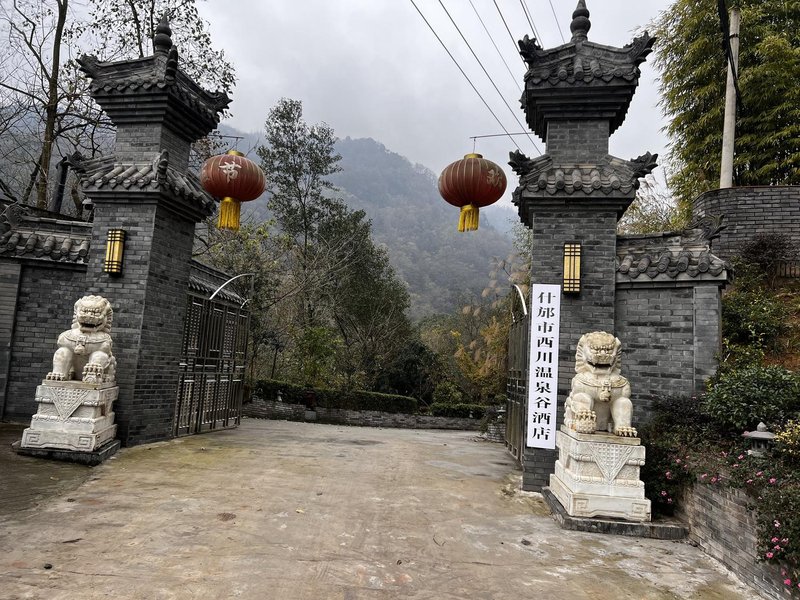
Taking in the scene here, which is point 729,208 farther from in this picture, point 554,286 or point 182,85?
point 182,85

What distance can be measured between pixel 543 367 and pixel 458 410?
29.2 ft

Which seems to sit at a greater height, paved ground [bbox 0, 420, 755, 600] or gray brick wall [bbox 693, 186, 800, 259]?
gray brick wall [bbox 693, 186, 800, 259]

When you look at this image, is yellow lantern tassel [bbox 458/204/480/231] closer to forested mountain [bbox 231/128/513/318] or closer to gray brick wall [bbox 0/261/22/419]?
gray brick wall [bbox 0/261/22/419]

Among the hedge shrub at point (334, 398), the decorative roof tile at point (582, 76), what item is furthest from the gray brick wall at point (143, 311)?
the hedge shrub at point (334, 398)

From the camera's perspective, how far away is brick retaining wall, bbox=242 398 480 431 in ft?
41.0

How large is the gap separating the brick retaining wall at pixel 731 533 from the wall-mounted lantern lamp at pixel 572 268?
2187 mm

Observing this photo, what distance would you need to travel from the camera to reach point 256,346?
13.8m

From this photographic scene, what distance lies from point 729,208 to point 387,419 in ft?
30.2

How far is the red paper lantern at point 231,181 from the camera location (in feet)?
19.5

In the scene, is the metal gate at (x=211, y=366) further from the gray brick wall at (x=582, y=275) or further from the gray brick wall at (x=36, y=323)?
the gray brick wall at (x=582, y=275)

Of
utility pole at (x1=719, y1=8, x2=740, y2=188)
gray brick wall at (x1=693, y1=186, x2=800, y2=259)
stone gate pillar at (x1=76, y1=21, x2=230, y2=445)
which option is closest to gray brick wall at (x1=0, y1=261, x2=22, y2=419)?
stone gate pillar at (x1=76, y1=21, x2=230, y2=445)

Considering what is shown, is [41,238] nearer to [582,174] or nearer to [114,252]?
[114,252]

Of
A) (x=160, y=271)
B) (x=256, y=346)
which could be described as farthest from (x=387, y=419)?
(x=160, y=271)

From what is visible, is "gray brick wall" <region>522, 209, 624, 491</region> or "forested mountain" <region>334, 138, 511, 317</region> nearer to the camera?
"gray brick wall" <region>522, 209, 624, 491</region>
